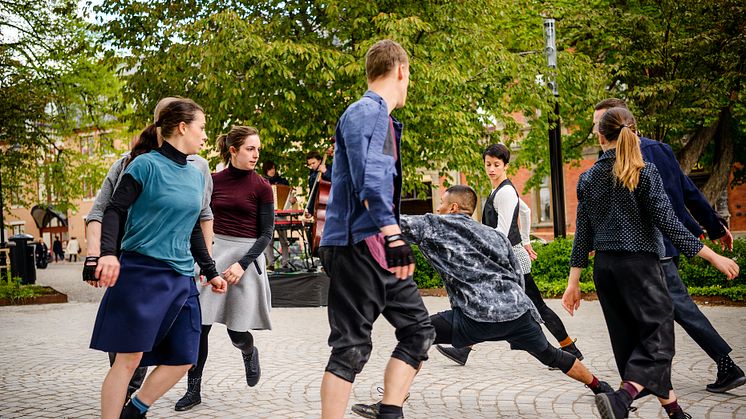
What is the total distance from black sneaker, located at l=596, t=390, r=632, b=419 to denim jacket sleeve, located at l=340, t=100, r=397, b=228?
149 cm

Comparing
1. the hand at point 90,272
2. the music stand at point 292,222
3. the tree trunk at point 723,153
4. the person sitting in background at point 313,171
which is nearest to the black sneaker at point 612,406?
the hand at point 90,272

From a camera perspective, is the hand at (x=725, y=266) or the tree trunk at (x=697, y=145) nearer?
the hand at (x=725, y=266)

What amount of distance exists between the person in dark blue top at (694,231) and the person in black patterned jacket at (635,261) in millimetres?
763

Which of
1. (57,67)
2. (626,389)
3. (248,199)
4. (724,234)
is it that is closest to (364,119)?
(626,389)

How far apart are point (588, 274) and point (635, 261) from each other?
32.1 ft

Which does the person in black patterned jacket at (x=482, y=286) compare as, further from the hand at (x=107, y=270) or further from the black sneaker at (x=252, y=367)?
the hand at (x=107, y=270)

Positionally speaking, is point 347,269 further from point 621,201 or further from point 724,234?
point 724,234

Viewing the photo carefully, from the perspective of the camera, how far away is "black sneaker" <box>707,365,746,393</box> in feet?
17.8

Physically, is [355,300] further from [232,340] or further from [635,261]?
[232,340]

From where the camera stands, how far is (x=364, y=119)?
3666 mm

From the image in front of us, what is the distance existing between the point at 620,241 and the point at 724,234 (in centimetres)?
117

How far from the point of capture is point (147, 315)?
396 cm

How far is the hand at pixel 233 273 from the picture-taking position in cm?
540

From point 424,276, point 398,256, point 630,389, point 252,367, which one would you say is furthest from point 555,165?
point 398,256
